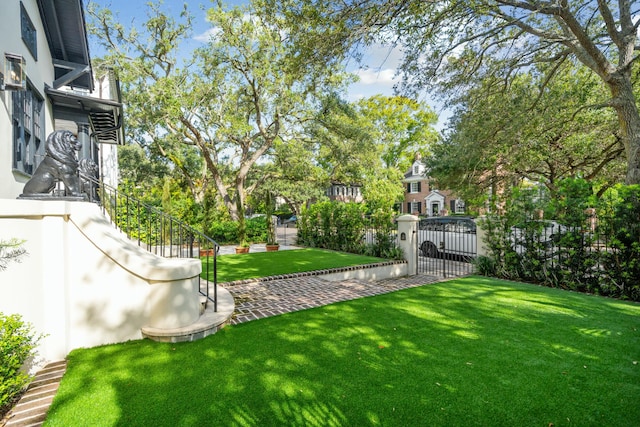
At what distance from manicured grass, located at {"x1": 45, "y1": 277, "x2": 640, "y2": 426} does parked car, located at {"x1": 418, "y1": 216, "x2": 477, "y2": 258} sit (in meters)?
5.59

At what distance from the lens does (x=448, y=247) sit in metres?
11.1

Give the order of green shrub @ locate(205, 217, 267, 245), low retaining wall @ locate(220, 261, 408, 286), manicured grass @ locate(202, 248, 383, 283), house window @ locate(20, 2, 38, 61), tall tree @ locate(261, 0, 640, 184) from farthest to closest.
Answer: green shrub @ locate(205, 217, 267, 245) < manicured grass @ locate(202, 248, 383, 283) < low retaining wall @ locate(220, 261, 408, 286) < tall tree @ locate(261, 0, 640, 184) < house window @ locate(20, 2, 38, 61)

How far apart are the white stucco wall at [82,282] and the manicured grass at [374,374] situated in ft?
0.93

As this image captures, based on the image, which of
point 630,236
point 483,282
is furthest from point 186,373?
point 630,236

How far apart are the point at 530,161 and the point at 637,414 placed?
45.6ft

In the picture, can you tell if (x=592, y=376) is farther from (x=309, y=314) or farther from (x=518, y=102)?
(x=518, y=102)

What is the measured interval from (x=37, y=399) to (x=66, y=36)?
8447mm

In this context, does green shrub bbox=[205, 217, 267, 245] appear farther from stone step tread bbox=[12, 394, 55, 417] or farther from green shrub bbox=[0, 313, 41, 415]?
stone step tread bbox=[12, 394, 55, 417]

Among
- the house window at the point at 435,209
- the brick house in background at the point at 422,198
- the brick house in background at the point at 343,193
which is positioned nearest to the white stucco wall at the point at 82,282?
the brick house in background at the point at 422,198

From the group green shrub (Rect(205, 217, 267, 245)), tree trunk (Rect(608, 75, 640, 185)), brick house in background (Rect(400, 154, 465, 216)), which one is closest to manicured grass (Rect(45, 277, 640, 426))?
tree trunk (Rect(608, 75, 640, 185))

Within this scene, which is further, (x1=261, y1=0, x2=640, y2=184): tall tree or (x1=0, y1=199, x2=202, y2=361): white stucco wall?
(x1=261, y1=0, x2=640, y2=184): tall tree

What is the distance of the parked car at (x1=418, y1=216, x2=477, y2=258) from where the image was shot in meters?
10.5

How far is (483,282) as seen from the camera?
7344 mm

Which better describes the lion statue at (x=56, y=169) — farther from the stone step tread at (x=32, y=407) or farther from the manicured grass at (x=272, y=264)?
the manicured grass at (x=272, y=264)
